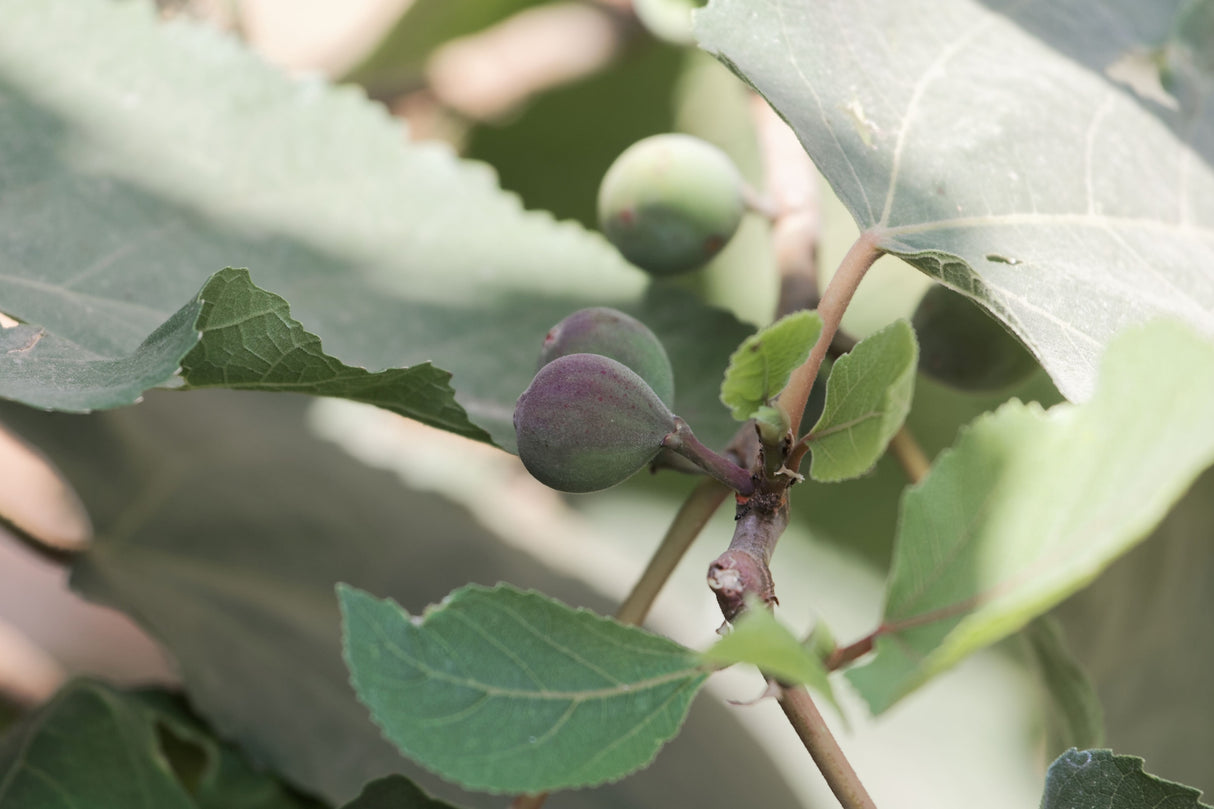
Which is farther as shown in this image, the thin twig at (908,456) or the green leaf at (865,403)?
the thin twig at (908,456)

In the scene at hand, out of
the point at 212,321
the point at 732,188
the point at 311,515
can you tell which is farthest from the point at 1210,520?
the point at 212,321

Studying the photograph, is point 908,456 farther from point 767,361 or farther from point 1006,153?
point 767,361

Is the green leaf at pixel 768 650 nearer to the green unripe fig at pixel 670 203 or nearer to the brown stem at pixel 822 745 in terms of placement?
the brown stem at pixel 822 745

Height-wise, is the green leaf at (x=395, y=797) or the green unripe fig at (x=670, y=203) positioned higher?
the green unripe fig at (x=670, y=203)

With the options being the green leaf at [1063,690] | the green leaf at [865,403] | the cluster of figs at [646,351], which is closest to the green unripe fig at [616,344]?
the cluster of figs at [646,351]

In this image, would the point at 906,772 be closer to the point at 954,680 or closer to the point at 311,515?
the point at 954,680
